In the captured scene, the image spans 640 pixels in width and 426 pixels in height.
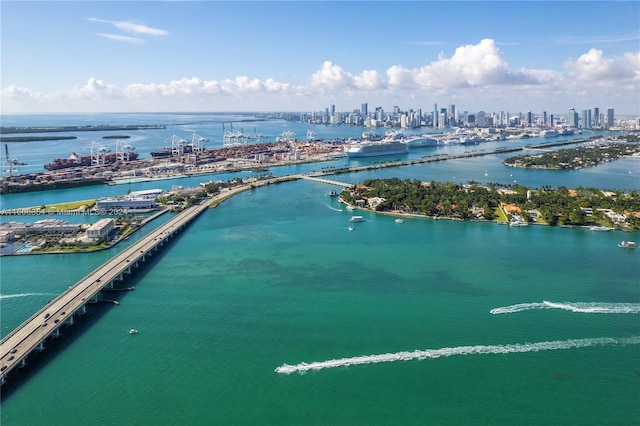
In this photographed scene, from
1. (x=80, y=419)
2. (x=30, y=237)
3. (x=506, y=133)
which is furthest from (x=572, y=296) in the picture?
(x=506, y=133)

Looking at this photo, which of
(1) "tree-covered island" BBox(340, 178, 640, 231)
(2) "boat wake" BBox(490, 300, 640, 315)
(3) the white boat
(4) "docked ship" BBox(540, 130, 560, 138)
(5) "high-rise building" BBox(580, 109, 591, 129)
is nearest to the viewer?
(2) "boat wake" BBox(490, 300, 640, 315)

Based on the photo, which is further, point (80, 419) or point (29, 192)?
point (29, 192)

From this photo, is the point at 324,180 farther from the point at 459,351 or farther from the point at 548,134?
the point at 548,134

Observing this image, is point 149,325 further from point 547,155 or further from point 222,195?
point 547,155

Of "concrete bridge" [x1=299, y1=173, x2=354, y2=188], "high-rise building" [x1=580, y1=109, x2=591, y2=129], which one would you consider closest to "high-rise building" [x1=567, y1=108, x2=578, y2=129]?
"high-rise building" [x1=580, y1=109, x2=591, y2=129]

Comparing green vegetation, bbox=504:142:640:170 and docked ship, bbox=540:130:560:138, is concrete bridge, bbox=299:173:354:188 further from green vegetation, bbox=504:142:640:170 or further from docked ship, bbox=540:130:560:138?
docked ship, bbox=540:130:560:138

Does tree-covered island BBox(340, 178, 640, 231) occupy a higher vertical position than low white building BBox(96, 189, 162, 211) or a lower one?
lower
